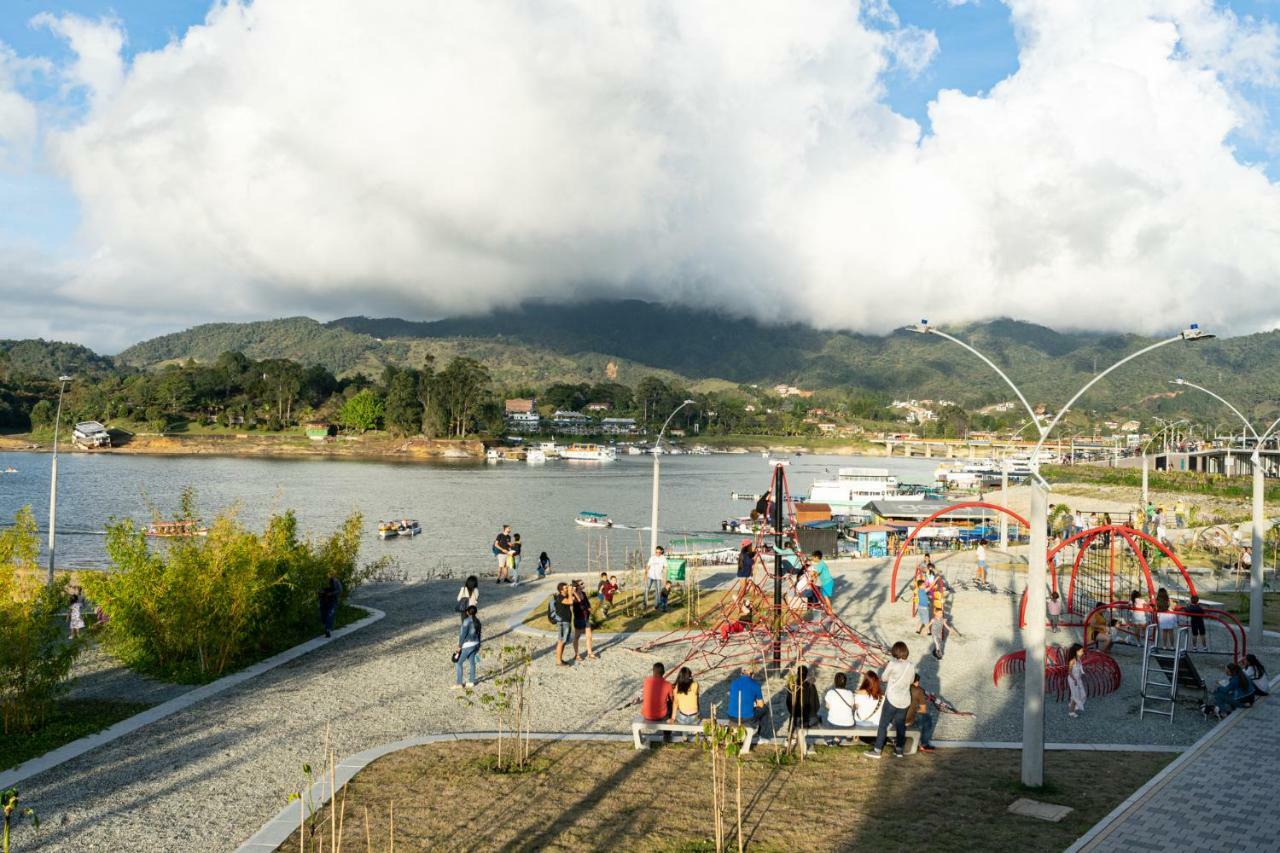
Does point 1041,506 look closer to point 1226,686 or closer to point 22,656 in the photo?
point 1226,686

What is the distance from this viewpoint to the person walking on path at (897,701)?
10812mm

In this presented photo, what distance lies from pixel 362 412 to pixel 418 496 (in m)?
72.1

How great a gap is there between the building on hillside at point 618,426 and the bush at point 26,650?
166m

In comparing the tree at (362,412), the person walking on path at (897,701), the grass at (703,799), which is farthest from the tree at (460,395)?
the person walking on path at (897,701)

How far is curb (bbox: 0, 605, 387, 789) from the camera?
9773mm

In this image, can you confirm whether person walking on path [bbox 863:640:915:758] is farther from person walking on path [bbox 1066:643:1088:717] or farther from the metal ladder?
the metal ladder

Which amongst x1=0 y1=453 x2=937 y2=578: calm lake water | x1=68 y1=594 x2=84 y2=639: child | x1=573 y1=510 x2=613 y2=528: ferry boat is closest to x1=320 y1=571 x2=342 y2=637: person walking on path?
x1=68 y1=594 x2=84 y2=639: child

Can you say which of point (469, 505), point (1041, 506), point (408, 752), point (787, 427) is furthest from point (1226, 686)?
point (787, 427)

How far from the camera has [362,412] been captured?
470ft

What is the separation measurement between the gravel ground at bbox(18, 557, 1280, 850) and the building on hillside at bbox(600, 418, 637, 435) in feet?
531

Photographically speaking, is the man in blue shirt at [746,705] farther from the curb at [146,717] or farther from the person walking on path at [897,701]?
the curb at [146,717]

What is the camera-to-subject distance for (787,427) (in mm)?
188125

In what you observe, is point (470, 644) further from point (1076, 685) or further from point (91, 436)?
point (91, 436)

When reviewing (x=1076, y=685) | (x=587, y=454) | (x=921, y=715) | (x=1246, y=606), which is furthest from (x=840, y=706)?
(x=587, y=454)
